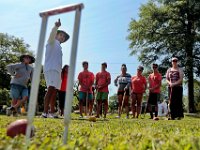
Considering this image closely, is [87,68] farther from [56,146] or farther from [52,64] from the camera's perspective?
[56,146]

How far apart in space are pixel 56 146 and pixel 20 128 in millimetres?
→ 949

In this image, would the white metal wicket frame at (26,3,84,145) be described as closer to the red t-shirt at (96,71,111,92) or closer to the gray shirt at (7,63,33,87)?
the gray shirt at (7,63,33,87)

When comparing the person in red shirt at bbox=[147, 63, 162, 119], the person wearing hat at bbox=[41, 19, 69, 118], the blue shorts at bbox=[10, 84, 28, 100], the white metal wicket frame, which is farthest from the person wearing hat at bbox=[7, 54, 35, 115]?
the white metal wicket frame

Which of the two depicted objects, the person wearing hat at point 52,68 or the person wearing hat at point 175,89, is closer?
the person wearing hat at point 52,68

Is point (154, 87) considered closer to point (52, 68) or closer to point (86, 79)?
point (86, 79)

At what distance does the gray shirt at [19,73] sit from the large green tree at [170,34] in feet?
82.0

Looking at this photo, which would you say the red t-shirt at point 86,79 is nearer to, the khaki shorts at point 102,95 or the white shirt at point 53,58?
the khaki shorts at point 102,95

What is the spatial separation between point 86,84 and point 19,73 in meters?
2.43

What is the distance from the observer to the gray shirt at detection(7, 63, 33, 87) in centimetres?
1047

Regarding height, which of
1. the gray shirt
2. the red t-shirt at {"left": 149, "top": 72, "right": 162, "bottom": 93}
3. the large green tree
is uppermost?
the large green tree

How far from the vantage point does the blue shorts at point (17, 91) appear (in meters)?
10.4

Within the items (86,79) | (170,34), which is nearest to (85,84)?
(86,79)

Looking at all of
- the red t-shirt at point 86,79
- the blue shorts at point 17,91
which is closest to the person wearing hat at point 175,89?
the red t-shirt at point 86,79

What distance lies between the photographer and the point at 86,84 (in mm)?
12234
